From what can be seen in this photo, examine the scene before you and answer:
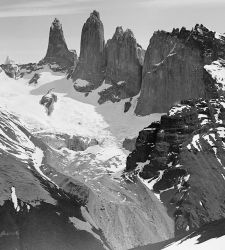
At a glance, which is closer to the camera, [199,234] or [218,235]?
[218,235]
